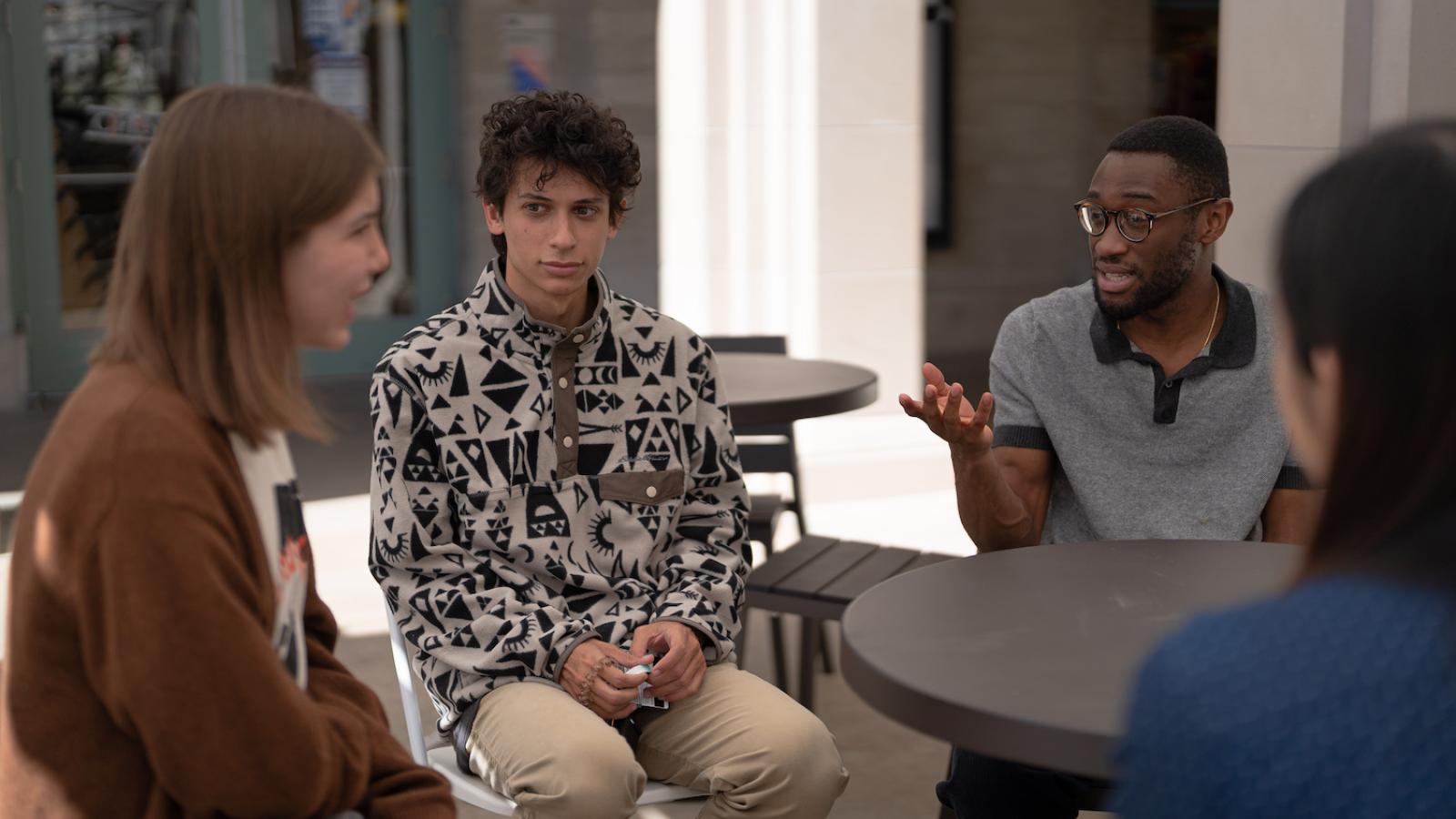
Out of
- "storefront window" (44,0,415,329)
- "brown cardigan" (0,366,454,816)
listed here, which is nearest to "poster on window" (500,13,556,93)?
"storefront window" (44,0,415,329)

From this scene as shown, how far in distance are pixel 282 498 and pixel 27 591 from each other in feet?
0.99

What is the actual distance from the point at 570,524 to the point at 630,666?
260mm

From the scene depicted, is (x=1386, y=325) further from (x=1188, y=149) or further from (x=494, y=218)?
(x=494, y=218)

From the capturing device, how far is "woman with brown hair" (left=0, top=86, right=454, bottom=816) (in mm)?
1529

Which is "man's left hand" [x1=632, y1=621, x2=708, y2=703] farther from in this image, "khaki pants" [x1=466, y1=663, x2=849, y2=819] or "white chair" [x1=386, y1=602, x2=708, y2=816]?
"white chair" [x1=386, y1=602, x2=708, y2=816]

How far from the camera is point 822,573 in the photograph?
3.40 m

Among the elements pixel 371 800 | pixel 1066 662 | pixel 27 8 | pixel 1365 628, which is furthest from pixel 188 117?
pixel 27 8

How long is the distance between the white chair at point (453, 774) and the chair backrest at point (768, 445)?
7.15ft

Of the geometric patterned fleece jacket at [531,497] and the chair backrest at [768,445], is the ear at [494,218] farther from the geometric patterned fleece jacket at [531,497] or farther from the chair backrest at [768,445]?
the chair backrest at [768,445]

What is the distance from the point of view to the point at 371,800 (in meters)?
1.87

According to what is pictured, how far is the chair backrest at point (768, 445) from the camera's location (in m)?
4.74

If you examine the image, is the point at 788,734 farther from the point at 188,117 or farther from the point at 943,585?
the point at 188,117

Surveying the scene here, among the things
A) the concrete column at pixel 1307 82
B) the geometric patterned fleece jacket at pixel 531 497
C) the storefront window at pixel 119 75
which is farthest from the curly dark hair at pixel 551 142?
the storefront window at pixel 119 75

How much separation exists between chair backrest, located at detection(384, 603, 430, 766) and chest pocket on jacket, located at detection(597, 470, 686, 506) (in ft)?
1.36
